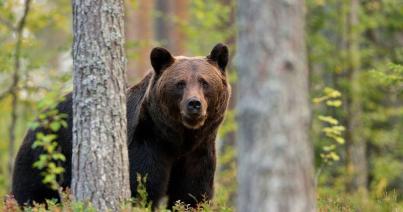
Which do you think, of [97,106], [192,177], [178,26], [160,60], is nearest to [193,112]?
[192,177]

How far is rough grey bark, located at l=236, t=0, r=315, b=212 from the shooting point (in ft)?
14.8

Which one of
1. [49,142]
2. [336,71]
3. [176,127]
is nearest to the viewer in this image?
[49,142]

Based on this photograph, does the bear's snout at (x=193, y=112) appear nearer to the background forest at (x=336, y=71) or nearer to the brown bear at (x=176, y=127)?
the brown bear at (x=176, y=127)

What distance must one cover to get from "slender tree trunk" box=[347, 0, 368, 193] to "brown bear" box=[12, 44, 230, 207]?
7933mm

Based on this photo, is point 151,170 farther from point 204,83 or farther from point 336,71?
point 336,71

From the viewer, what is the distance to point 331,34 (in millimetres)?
18297

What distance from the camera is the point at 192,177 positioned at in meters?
8.38

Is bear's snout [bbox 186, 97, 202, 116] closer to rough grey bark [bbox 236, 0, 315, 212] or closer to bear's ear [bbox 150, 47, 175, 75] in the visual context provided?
bear's ear [bbox 150, 47, 175, 75]

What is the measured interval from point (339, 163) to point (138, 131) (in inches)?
442

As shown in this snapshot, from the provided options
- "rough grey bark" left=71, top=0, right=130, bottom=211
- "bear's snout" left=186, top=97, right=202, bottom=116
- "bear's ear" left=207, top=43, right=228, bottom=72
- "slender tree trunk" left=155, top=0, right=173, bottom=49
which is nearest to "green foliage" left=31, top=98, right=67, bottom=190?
"rough grey bark" left=71, top=0, right=130, bottom=211

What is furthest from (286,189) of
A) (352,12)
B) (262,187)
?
(352,12)

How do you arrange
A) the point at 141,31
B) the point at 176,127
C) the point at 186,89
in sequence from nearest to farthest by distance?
the point at 186,89 → the point at 176,127 → the point at 141,31

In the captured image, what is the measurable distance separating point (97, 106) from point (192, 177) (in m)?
2.23

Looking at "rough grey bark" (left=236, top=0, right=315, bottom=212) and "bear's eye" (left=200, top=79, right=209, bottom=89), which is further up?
"bear's eye" (left=200, top=79, right=209, bottom=89)
